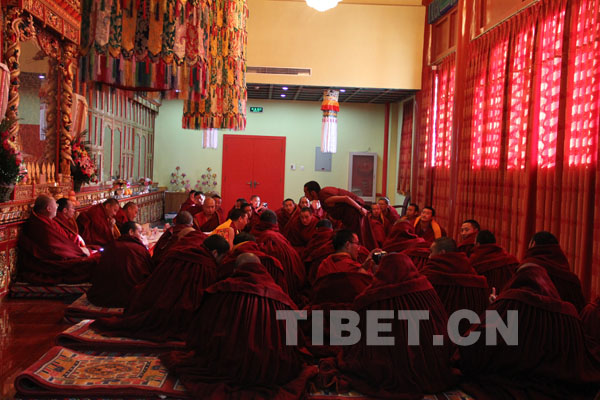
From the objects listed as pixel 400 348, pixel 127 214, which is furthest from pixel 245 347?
pixel 127 214

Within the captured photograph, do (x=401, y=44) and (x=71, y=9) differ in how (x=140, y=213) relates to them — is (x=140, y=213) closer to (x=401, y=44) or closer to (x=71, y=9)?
(x=71, y=9)

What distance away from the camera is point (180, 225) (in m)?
5.42

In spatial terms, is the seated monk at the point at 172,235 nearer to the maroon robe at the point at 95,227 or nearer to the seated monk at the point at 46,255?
the seated monk at the point at 46,255

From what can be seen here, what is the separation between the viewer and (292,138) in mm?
14539

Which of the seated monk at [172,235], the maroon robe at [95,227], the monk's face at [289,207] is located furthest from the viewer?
the monk's face at [289,207]

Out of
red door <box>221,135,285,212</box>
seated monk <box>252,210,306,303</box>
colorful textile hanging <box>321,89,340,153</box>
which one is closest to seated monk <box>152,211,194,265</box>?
seated monk <box>252,210,306,303</box>

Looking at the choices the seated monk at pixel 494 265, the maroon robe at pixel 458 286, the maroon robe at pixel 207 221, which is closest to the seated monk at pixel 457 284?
the maroon robe at pixel 458 286

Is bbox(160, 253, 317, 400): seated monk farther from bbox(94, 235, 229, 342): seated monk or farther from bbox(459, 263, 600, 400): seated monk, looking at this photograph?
bbox(459, 263, 600, 400): seated monk

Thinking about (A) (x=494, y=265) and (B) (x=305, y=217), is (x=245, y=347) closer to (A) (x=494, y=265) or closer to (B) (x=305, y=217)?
(A) (x=494, y=265)

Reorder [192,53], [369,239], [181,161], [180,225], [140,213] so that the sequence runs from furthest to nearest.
Answer: [181,161]
[140,213]
[369,239]
[192,53]
[180,225]

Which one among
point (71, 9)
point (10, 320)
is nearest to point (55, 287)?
point (10, 320)

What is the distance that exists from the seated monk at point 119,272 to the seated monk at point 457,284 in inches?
111

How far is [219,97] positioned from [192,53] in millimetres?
2388

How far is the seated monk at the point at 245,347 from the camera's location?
3.25m
